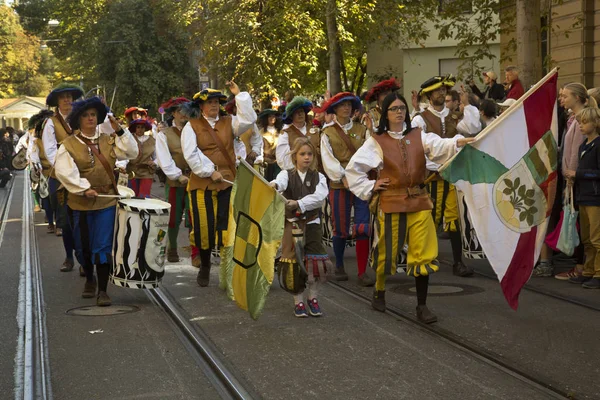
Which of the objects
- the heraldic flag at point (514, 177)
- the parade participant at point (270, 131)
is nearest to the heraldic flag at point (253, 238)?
the heraldic flag at point (514, 177)

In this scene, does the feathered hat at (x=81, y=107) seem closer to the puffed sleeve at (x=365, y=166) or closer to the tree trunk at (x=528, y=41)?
the puffed sleeve at (x=365, y=166)

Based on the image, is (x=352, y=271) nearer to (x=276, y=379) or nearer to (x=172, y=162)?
(x=172, y=162)

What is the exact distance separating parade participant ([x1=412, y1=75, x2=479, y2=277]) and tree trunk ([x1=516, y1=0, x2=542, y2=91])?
3.50m

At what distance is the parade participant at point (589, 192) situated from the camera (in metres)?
9.67

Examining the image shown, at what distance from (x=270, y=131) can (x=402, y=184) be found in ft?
28.9

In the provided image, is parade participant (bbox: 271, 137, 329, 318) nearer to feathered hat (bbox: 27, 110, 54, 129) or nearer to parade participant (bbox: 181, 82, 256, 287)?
parade participant (bbox: 181, 82, 256, 287)

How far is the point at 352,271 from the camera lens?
1109 centimetres

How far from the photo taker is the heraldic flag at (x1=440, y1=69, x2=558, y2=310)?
774cm

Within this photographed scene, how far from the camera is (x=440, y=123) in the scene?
10.6 metres

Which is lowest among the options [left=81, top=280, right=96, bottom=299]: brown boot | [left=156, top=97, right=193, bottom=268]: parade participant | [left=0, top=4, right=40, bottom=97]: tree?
[left=81, top=280, right=96, bottom=299]: brown boot

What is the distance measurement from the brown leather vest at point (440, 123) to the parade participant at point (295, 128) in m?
1.44

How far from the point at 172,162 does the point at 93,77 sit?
47523mm

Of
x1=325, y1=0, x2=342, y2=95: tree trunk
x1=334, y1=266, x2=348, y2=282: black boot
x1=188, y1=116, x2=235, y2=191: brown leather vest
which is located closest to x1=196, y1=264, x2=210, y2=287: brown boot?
x1=188, y1=116, x2=235, y2=191: brown leather vest

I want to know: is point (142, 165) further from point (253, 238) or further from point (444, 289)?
point (253, 238)
